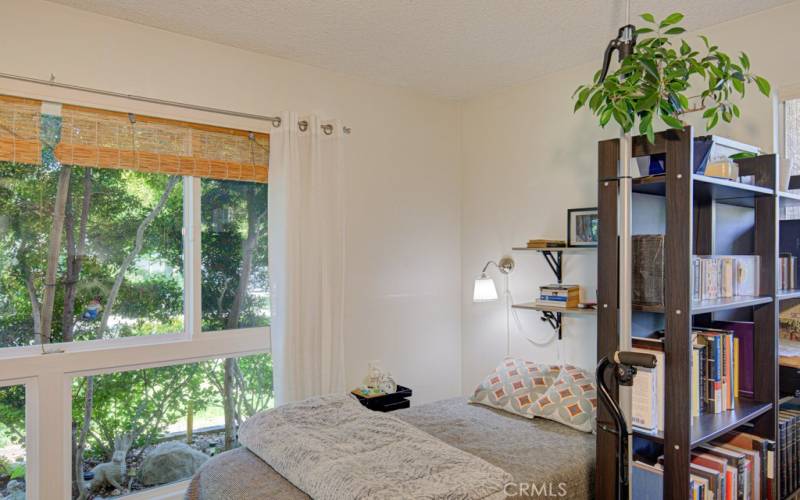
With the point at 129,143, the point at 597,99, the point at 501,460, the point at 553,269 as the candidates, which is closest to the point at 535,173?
the point at 553,269

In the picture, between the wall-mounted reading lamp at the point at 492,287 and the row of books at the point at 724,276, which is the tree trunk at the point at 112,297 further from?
the row of books at the point at 724,276

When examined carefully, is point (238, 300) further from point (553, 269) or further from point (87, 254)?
point (553, 269)

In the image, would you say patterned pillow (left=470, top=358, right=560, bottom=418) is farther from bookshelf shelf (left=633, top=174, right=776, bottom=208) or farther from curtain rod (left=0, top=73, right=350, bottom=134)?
curtain rod (left=0, top=73, right=350, bottom=134)

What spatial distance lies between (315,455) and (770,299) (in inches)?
77.1

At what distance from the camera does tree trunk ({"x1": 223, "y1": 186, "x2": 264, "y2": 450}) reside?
9.86 feet

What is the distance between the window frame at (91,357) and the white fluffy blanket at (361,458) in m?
0.73

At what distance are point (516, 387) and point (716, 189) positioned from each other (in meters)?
1.40

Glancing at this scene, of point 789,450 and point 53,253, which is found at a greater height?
point 53,253

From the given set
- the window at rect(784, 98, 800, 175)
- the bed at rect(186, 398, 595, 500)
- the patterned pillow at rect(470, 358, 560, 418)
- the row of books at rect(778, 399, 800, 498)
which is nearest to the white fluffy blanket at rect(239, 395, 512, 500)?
the bed at rect(186, 398, 595, 500)

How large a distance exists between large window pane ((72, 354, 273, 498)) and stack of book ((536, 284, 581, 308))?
67.7 inches

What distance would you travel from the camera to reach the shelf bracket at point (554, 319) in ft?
10.6

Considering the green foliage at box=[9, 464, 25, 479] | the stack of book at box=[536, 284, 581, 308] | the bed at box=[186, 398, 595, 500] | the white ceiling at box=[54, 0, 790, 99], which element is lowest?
the green foliage at box=[9, 464, 25, 479]

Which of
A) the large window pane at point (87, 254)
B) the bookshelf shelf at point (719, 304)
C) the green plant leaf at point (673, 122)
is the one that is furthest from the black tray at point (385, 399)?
the green plant leaf at point (673, 122)

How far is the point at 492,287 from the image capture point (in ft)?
11.2
